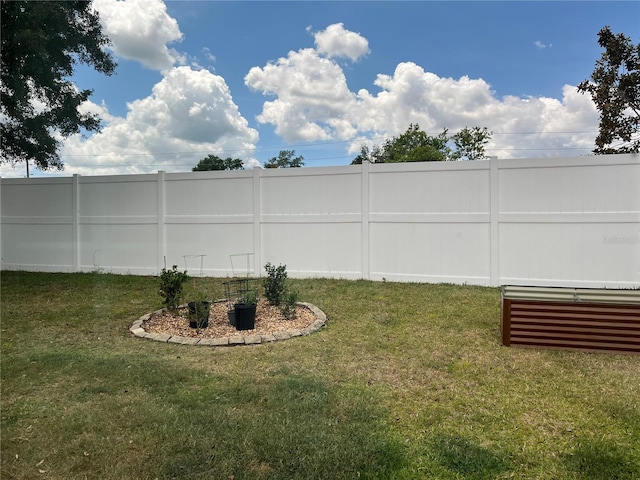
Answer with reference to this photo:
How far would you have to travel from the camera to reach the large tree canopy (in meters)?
21.5

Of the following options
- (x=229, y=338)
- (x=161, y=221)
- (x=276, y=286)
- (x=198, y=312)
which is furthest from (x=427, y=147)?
(x=229, y=338)

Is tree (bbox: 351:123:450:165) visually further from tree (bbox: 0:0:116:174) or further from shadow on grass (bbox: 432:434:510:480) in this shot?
shadow on grass (bbox: 432:434:510:480)

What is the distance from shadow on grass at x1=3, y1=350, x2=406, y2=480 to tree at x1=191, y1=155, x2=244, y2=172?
30.6 m

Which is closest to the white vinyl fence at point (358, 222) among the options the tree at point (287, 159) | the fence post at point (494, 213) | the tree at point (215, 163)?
the fence post at point (494, 213)

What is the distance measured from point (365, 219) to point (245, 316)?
11.8 ft

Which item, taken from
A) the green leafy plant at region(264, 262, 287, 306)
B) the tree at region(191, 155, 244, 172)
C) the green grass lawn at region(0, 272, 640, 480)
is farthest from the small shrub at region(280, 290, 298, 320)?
the tree at region(191, 155, 244, 172)

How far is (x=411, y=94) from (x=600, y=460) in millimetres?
9484

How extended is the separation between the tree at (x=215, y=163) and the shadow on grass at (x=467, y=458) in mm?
31878

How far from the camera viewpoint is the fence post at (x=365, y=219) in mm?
7435

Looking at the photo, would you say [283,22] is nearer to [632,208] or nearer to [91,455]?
[632,208]

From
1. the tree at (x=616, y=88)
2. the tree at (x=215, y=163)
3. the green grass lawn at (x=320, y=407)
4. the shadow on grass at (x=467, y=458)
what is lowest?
the shadow on grass at (x=467, y=458)

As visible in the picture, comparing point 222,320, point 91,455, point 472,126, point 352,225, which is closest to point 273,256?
point 352,225

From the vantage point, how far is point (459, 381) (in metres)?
3.12

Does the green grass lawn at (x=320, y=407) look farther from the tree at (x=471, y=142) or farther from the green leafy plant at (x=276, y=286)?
the tree at (x=471, y=142)
